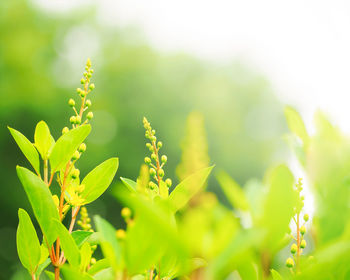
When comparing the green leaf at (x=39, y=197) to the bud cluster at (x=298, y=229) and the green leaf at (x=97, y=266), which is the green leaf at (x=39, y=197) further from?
the bud cluster at (x=298, y=229)

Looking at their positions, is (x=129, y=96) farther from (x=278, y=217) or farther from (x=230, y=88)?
(x=278, y=217)

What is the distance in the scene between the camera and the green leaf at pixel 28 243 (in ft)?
2.19

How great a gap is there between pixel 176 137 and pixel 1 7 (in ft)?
25.5

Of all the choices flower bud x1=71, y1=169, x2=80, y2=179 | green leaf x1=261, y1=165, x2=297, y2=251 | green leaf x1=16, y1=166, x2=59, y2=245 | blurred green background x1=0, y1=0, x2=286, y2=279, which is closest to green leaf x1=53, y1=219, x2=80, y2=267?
green leaf x1=16, y1=166, x2=59, y2=245

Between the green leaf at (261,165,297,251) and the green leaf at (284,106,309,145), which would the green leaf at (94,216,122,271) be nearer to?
the green leaf at (261,165,297,251)

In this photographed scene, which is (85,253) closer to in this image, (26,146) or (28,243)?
(28,243)

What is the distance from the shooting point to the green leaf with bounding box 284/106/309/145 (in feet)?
1.81

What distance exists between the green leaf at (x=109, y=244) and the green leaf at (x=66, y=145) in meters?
0.26

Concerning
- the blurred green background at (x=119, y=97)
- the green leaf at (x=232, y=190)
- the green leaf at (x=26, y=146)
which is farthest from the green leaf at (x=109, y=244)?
the blurred green background at (x=119, y=97)

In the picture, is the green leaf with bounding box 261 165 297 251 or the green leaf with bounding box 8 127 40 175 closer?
the green leaf with bounding box 261 165 297 251

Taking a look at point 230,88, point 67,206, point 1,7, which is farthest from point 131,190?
point 230,88

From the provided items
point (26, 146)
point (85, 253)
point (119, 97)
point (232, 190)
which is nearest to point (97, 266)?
point (85, 253)

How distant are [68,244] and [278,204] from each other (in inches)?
12.6

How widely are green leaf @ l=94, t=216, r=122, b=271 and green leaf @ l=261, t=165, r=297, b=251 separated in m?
0.15
